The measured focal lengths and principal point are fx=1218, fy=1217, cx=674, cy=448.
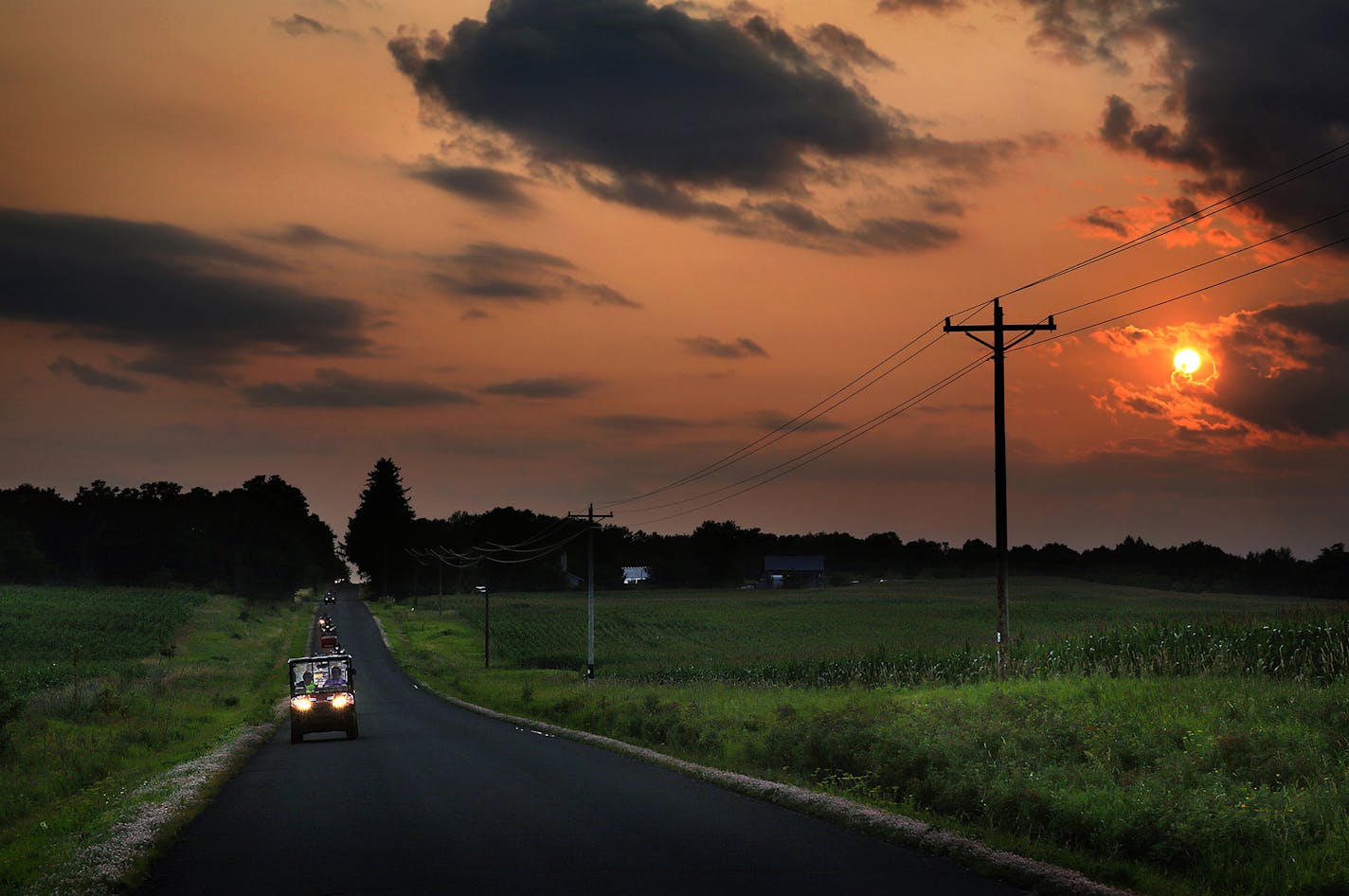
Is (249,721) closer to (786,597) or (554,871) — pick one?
(554,871)

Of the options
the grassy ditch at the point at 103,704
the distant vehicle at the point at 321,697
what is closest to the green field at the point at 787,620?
the distant vehicle at the point at 321,697

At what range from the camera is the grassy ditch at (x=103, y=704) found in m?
22.5

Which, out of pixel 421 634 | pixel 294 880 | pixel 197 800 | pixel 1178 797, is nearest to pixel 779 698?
pixel 197 800

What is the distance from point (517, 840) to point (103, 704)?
37366mm

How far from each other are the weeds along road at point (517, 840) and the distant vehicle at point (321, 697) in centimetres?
1030

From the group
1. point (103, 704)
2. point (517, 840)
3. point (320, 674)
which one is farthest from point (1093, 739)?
point (103, 704)

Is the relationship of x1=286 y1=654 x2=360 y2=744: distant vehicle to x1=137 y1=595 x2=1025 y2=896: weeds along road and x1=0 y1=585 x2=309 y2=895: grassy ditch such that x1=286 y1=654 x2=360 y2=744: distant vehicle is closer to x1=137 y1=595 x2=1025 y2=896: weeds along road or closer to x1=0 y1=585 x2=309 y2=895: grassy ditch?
x1=0 y1=585 x2=309 y2=895: grassy ditch

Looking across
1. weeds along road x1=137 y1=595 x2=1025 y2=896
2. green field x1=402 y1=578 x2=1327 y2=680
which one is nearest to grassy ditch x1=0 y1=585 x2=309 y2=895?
weeds along road x1=137 y1=595 x2=1025 y2=896

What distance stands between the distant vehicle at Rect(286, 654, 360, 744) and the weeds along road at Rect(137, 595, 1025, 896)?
10.3 metres

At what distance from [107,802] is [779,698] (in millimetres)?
20351

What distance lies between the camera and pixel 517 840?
16.3 metres

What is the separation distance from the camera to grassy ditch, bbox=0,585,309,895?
22531 millimetres

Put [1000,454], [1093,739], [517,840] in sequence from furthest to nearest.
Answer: [1000,454] < [1093,739] < [517,840]

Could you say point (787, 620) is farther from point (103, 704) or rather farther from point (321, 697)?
point (321, 697)
